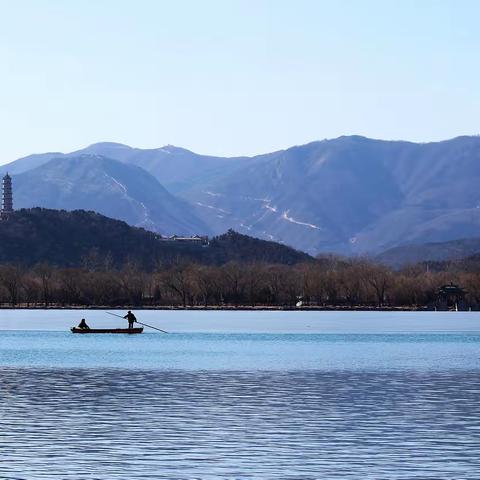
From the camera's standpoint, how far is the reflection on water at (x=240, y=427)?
3562cm

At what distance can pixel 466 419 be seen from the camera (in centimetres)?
4584

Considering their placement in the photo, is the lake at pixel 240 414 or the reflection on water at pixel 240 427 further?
the lake at pixel 240 414

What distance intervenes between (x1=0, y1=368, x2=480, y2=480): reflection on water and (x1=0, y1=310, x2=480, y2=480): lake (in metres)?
0.05

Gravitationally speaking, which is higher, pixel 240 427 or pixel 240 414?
pixel 240 414

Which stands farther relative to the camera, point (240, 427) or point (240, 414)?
point (240, 414)

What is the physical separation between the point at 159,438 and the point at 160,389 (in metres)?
17.0

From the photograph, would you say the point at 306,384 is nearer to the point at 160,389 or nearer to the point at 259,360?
the point at 160,389

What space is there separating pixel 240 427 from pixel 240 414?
3.69 metres

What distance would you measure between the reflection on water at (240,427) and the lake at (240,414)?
53 mm

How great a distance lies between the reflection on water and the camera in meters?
35.6

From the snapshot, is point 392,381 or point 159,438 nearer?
point 159,438

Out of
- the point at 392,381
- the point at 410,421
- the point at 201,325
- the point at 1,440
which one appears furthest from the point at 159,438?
the point at 201,325

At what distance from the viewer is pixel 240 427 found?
144ft

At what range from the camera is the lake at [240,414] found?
36062 millimetres
